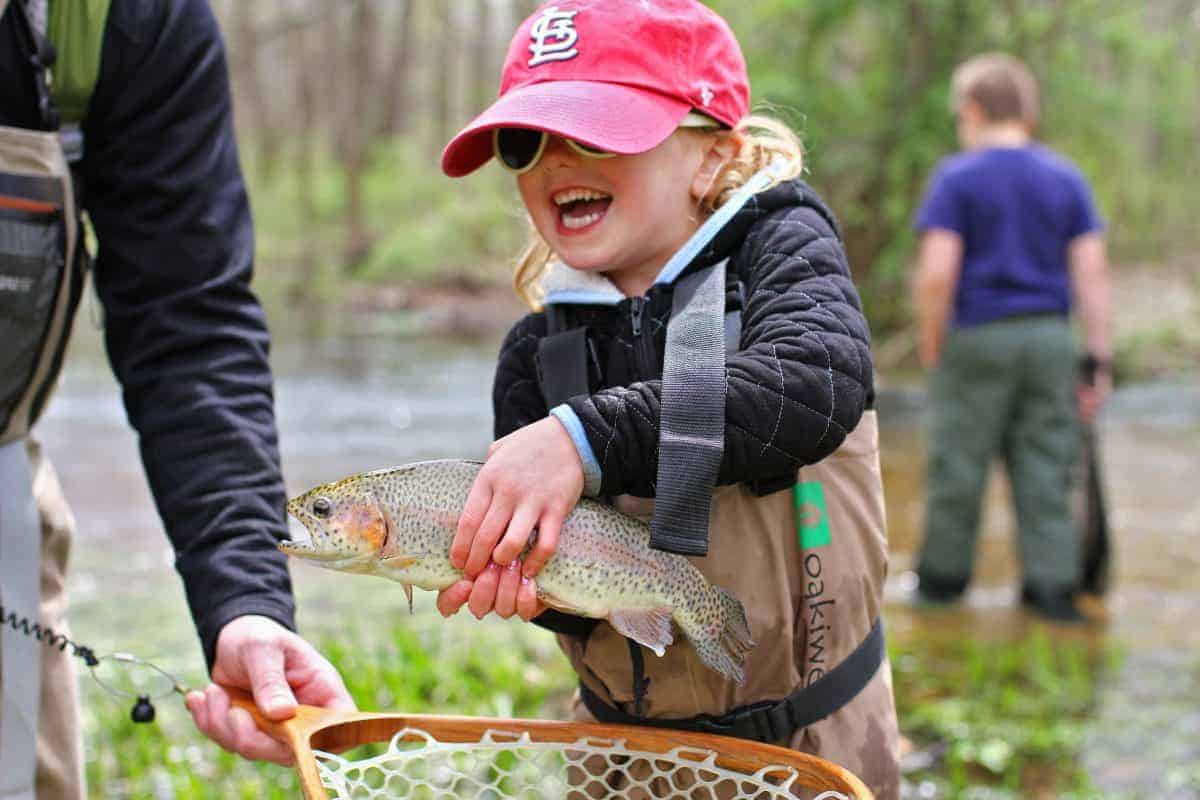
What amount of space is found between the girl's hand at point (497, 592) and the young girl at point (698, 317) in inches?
0.6

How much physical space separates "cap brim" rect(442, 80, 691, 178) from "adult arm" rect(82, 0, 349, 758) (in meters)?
0.56

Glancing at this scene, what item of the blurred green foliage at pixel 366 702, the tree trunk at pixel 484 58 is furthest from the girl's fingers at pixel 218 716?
the tree trunk at pixel 484 58

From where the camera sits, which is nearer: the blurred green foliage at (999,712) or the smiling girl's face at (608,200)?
the smiling girl's face at (608,200)

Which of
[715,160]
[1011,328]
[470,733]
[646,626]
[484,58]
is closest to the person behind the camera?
[646,626]

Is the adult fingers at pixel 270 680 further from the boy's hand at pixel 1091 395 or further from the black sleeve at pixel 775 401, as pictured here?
the boy's hand at pixel 1091 395

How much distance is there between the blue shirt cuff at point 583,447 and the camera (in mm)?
1641

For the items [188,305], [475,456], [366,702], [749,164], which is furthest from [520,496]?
[475,456]

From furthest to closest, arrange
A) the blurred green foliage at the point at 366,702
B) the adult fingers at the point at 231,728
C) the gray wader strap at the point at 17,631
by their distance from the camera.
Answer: the blurred green foliage at the point at 366,702
the gray wader strap at the point at 17,631
the adult fingers at the point at 231,728

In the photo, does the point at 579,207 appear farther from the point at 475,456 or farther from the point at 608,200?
the point at 475,456

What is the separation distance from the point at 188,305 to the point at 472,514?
0.86 meters

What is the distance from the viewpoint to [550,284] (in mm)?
2092

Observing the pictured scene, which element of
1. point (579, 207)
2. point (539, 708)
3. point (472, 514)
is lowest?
point (539, 708)

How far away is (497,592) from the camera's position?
167 cm

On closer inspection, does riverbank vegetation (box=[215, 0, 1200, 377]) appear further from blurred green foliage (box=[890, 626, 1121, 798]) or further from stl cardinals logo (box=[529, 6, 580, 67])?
blurred green foliage (box=[890, 626, 1121, 798])
